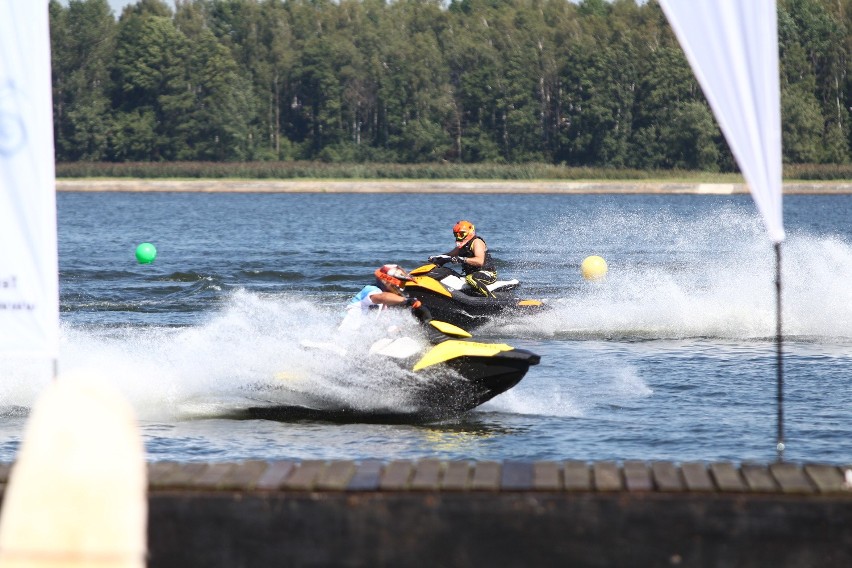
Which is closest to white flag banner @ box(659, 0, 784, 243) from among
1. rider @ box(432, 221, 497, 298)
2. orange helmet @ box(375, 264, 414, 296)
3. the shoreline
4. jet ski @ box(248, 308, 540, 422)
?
jet ski @ box(248, 308, 540, 422)

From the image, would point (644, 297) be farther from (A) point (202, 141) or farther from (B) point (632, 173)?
(A) point (202, 141)

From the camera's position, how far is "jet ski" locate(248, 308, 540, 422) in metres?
11.0

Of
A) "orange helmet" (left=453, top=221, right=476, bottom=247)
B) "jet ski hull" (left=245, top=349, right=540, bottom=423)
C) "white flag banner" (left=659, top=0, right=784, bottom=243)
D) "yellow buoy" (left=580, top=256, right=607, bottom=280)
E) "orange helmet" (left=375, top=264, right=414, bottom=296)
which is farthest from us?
"yellow buoy" (left=580, top=256, right=607, bottom=280)

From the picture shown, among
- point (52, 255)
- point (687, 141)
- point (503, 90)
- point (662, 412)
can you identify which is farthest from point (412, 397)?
point (503, 90)

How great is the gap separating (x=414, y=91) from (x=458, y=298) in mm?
95213

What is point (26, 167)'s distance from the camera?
17.5ft

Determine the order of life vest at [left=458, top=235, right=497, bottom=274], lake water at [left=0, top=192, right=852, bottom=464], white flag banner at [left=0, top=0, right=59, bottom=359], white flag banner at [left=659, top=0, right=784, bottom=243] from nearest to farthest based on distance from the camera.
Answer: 1. white flag banner at [left=0, top=0, right=59, bottom=359]
2. white flag banner at [left=659, top=0, right=784, bottom=243]
3. lake water at [left=0, top=192, right=852, bottom=464]
4. life vest at [left=458, top=235, right=497, bottom=274]

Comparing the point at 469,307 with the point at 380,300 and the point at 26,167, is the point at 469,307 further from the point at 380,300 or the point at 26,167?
the point at 26,167

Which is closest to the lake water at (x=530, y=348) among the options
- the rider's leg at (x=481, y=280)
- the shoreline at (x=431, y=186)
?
the rider's leg at (x=481, y=280)

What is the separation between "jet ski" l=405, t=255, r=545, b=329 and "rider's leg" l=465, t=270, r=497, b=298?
0.06m

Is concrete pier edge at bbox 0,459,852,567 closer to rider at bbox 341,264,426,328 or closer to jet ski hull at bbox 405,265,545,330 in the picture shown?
rider at bbox 341,264,426,328

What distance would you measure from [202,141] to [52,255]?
10597 centimetres

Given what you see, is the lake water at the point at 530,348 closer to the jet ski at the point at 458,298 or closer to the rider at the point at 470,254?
the jet ski at the point at 458,298

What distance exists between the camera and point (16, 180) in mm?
5344
